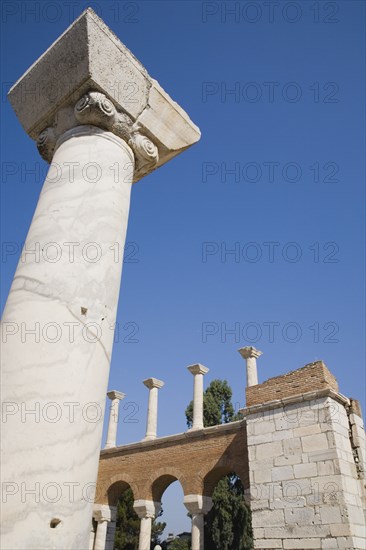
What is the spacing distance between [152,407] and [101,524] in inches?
180

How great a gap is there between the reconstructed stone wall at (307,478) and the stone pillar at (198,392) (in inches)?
198

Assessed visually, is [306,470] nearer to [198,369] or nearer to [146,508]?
[198,369]

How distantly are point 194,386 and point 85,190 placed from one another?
1413 centimetres

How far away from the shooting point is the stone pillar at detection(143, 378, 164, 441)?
16344mm

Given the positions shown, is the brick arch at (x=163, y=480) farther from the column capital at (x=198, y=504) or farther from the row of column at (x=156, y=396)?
the row of column at (x=156, y=396)

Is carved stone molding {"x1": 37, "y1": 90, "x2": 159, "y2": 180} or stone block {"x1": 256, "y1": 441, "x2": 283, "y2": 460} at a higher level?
carved stone molding {"x1": 37, "y1": 90, "x2": 159, "y2": 180}

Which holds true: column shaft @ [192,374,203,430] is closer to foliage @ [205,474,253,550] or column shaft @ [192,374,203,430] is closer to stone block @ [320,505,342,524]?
stone block @ [320,505,342,524]

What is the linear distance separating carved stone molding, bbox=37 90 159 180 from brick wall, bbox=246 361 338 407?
782 centimetres

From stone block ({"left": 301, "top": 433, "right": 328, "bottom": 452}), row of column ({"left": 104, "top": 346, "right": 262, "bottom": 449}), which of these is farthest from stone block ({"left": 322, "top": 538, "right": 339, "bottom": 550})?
row of column ({"left": 104, "top": 346, "right": 262, "bottom": 449})

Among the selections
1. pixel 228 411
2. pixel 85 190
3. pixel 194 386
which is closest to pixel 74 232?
pixel 85 190

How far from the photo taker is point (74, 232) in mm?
2662

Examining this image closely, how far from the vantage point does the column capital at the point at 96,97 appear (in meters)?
3.27

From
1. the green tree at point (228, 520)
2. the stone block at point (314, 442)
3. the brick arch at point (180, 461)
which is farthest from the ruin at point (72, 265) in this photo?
the green tree at point (228, 520)

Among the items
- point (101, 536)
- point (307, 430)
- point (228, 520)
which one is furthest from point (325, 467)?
point (228, 520)
